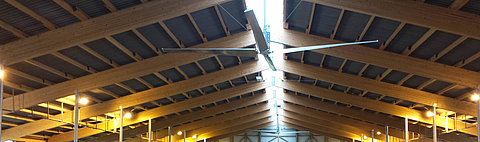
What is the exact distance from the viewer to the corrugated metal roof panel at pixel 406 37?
1302 centimetres

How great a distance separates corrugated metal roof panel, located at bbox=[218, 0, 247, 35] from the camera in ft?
43.6

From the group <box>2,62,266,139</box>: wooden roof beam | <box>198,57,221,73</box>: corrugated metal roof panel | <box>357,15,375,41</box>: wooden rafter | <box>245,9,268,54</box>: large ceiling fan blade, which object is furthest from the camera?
<box>2,62,266,139</box>: wooden roof beam

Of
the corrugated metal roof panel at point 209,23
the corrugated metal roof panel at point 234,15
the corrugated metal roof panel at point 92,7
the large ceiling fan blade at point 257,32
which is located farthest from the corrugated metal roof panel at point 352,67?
the corrugated metal roof panel at point 92,7

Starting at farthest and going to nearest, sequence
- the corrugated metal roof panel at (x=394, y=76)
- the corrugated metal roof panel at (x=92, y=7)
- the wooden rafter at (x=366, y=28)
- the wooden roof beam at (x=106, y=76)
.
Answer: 1. the corrugated metal roof panel at (x=394, y=76)
2. the wooden roof beam at (x=106, y=76)
3. the wooden rafter at (x=366, y=28)
4. the corrugated metal roof panel at (x=92, y=7)

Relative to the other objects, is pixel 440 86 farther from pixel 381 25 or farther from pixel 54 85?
pixel 54 85

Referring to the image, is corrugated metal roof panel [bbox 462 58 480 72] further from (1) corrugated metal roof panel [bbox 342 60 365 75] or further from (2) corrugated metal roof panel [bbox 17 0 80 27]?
(2) corrugated metal roof panel [bbox 17 0 80 27]

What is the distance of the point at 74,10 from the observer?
11398 mm

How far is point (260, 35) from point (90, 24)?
616 centimetres

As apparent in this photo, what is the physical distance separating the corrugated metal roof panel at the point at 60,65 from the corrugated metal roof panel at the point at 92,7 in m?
3.17

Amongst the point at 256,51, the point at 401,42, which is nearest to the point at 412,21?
the point at 401,42

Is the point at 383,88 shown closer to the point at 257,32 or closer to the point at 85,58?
the point at 257,32

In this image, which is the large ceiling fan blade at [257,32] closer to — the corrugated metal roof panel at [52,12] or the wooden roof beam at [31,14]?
the corrugated metal roof panel at [52,12]

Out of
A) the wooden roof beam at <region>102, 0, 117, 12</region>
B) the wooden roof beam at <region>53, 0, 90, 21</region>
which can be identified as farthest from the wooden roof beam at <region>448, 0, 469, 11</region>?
the wooden roof beam at <region>53, 0, 90, 21</region>

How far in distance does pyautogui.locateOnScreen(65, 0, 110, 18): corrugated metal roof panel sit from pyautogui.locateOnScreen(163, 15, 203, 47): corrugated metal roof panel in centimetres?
210
